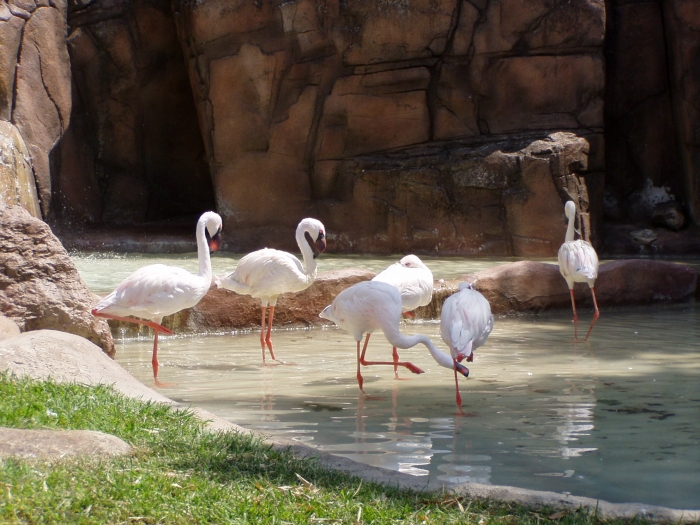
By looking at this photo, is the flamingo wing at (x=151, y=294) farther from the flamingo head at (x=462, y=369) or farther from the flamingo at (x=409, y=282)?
the flamingo head at (x=462, y=369)

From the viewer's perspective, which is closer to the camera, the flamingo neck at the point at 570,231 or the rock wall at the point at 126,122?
the flamingo neck at the point at 570,231

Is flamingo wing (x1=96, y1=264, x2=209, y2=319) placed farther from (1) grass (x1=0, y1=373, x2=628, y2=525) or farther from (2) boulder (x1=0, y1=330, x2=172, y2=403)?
(1) grass (x1=0, y1=373, x2=628, y2=525)

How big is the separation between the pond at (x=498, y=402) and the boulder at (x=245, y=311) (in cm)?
14

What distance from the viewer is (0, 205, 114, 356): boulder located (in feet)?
18.3

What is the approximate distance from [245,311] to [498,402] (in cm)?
348

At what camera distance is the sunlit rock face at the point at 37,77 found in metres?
12.4

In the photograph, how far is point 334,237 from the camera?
43.9 ft

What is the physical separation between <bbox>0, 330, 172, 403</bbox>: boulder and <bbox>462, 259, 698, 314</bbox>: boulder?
4.95 meters

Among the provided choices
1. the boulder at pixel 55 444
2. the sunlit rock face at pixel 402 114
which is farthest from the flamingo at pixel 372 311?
the sunlit rock face at pixel 402 114

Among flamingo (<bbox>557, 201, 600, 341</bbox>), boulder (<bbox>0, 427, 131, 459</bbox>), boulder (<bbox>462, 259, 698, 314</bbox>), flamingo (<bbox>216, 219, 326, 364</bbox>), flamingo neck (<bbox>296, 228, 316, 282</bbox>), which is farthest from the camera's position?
boulder (<bbox>462, 259, 698, 314</bbox>)

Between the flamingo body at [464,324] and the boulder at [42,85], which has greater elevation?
the boulder at [42,85]

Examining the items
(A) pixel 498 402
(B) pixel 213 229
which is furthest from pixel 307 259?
(A) pixel 498 402

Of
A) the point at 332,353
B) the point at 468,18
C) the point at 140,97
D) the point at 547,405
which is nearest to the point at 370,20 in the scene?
the point at 468,18

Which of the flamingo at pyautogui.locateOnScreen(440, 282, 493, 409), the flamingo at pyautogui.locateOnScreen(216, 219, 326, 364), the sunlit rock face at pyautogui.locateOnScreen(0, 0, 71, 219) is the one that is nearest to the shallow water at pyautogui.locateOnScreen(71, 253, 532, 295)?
the sunlit rock face at pyautogui.locateOnScreen(0, 0, 71, 219)
